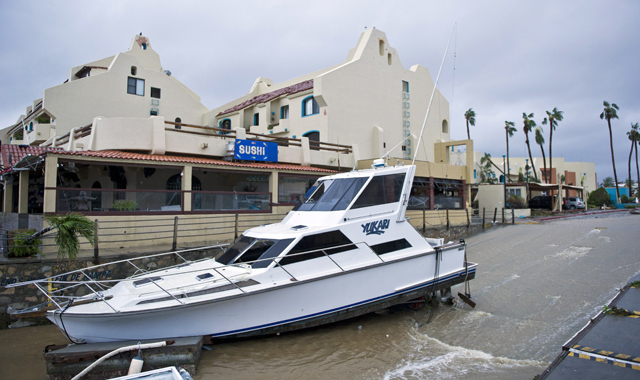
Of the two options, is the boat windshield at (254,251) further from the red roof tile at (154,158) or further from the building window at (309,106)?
the building window at (309,106)

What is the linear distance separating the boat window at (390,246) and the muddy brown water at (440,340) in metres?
1.52

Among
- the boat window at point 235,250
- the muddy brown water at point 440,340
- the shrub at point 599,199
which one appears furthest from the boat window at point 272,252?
the shrub at point 599,199

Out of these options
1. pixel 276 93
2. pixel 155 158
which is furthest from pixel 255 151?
pixel 276 93

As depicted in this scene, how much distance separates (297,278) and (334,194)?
242cm

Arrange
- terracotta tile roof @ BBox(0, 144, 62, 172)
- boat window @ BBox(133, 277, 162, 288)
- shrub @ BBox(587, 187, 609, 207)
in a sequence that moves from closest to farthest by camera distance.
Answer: boat window @ BBox(133, 277, 162, 288) → terracotta tile roof @ BBox(0, 144, 62, 172) → shrub @ BBox(587, 187, 609, 207)

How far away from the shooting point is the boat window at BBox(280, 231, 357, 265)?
24.3 ft

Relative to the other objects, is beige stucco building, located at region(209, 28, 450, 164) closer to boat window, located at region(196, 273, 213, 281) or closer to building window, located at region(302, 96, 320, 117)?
building window, located at region(302, 96, 320, 117)

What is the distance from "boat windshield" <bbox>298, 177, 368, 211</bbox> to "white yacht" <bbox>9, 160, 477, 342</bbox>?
0.03 metres

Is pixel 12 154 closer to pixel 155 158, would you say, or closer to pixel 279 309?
pixel 155 158

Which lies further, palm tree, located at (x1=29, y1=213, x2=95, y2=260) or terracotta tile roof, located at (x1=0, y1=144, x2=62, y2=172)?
terracotta tile roof, located at (x1=0, y1=144, x2=62, y2=172)

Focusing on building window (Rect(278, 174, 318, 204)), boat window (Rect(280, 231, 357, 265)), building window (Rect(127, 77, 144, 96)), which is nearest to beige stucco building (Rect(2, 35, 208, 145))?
building window (Rect(127, 77, 144, 96))

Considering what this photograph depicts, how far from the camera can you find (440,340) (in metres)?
7.47

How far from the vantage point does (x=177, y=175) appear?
1633cm

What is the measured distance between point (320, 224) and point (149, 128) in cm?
836
